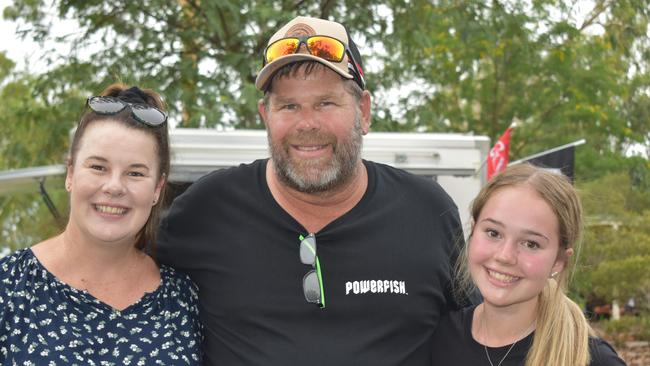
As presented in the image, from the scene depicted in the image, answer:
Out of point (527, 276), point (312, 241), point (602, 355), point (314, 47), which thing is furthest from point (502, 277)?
point (314, 47)

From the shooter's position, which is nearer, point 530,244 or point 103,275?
point 530,244

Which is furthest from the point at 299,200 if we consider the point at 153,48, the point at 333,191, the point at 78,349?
the point at 153,48

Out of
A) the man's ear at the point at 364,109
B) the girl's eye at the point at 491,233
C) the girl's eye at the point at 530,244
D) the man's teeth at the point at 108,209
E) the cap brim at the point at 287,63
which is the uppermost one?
the cap brim at the point at 287,63

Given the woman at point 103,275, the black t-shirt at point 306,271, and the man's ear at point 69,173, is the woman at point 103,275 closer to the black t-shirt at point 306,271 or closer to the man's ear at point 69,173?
the man's ear at point 69,173

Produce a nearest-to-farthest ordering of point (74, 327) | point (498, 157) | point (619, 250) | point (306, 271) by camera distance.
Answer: point (74, 327) → point (306, 271) → point (498, 157) → point (619, 250)

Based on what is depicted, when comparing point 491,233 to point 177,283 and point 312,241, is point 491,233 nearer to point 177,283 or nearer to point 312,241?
point 312,241

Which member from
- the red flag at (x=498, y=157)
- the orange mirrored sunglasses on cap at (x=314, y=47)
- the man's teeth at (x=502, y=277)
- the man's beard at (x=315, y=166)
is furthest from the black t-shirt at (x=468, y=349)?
the red flag at (x=498, y=157)

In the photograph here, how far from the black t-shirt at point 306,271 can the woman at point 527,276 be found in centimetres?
26

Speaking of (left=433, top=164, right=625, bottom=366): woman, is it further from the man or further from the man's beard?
the man's beard

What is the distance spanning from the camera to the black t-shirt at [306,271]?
2928 millimetres

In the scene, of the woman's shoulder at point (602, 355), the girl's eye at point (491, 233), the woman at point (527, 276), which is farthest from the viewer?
the girl's eye at point (491, 233)

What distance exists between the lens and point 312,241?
118 inches

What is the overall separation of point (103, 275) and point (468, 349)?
1256mm

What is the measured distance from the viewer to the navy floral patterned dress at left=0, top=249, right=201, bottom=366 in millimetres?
2553
